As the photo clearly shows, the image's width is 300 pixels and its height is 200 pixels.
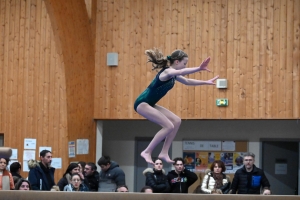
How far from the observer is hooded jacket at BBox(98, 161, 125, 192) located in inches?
332

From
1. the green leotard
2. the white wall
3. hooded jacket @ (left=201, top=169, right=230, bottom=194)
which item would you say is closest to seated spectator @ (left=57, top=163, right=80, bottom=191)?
hooded jacket @ (left=201, top=169, right=230, bottom=194)

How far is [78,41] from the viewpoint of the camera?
11586 millimetres

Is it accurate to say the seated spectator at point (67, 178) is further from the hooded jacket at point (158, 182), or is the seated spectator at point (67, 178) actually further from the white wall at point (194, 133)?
the white wall at point (194, 133)

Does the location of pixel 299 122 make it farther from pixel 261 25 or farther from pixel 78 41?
pixel 78 41

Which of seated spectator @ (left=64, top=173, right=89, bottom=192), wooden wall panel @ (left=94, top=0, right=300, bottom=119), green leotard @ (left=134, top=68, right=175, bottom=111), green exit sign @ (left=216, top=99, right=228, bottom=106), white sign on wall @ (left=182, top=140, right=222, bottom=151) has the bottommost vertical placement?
seated spectator @ (left=64, top=173, right=89, bottom=192)

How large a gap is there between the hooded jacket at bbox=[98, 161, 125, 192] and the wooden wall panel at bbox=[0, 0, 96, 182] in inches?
115

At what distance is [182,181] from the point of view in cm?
784

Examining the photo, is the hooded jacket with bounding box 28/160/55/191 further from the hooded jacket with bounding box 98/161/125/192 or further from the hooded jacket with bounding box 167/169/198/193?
the hooded jacket with bounding box 167/169/198/193

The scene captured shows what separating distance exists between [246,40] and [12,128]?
14.8ft

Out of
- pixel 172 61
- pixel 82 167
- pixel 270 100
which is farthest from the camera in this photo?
pixel 270 100

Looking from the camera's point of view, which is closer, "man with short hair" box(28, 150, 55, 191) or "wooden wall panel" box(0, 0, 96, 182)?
"man with short hair" box(28, 150, 55, 191)

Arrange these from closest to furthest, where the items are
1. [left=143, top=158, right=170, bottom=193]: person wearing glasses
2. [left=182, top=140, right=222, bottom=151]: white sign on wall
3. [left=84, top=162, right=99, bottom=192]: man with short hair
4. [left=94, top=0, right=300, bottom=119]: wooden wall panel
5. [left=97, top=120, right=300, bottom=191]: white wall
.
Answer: [left=143, top=158, right=170, bottom=193]: person wearing glasses → [left=84, top=162, right=99, bottom=192]: man with short hair → [left=94, top=0, right=300, bottom=119]: wooden wall panel → [left=97, top=120, right=300, bottom=191]: white wall → [left=182, top=140, right=222, bottom=151]: white sign on wall

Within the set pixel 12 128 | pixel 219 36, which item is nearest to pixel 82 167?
pixel 12 128

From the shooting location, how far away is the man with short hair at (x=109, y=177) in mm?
8445
